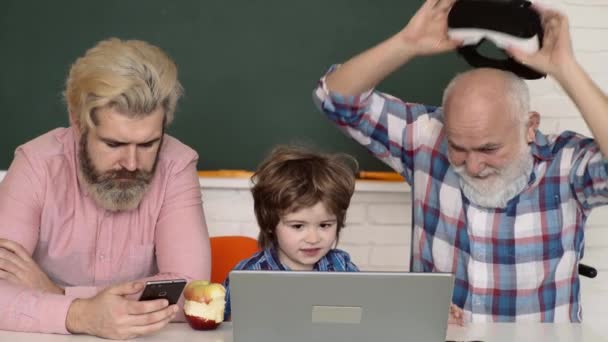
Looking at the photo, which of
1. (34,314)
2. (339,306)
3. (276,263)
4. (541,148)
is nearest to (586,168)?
(541,148)

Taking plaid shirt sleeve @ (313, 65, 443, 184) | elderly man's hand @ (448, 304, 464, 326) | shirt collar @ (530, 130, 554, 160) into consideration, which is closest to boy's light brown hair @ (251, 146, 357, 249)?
plaid shirt sleeve @ (313, 65, 443, 184)

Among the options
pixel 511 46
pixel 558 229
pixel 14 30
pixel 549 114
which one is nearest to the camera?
pixel 511 46

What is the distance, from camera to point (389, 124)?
9.14 ft

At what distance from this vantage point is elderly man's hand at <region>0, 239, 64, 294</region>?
223cm

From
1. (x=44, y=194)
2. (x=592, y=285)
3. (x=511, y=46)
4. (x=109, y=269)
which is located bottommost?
(x=592, y=285)

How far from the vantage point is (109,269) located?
2.55m

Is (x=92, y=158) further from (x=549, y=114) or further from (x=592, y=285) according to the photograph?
(x=592, y=285)

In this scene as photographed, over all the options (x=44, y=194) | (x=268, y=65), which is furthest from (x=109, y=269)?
(x=268, y=65)

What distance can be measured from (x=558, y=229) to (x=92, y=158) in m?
1.43

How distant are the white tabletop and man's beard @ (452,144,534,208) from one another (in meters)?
0.49

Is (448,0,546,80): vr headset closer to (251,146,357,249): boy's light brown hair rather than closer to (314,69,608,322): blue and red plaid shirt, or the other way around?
(314,69,608,322): blue and red plaid shirt

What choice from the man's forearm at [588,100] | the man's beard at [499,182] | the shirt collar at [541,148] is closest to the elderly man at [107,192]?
the man's beard at [499,182]

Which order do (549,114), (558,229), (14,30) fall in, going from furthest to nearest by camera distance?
1. (549,114)
2. (14,30)
3. (558,229)

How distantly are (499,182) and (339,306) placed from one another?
943 mm
